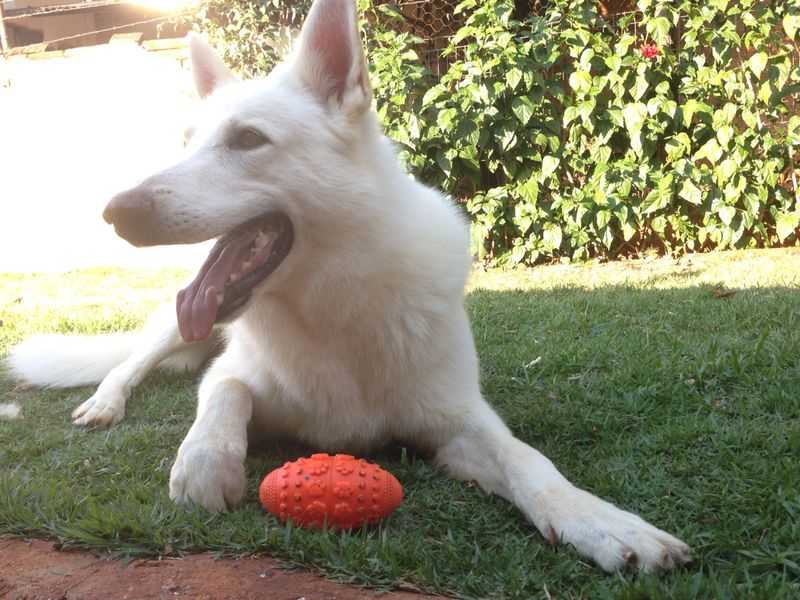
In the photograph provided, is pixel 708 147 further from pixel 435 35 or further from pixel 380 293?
pixel 380 293

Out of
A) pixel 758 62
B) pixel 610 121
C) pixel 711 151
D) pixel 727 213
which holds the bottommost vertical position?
pixel 727 213

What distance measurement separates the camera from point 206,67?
8.92 feet

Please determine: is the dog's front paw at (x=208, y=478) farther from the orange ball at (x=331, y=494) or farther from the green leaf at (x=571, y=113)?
the green leaf at (x=571, y=113)

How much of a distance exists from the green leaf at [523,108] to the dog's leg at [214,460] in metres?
4.45

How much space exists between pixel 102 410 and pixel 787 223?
5.12 metres

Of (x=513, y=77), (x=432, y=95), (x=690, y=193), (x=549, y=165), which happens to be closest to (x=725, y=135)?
(x=690, y=193)

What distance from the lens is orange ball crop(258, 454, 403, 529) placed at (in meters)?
1.74

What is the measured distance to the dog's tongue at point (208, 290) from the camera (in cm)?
206

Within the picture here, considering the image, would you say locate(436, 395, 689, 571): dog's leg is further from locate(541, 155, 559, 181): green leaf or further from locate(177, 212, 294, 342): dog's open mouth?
locate(541, 155, 559, 181): green leaf

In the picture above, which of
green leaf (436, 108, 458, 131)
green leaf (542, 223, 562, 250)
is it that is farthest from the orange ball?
green leaf (542, 223, 562, 250)

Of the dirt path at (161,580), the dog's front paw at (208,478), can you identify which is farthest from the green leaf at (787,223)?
the dirt path at (161,580)

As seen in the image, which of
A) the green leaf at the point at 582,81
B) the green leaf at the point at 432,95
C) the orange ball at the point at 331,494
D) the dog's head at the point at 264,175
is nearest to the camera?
the orange ball at the point at 331,494

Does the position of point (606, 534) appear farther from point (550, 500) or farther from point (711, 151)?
point (711, 151)

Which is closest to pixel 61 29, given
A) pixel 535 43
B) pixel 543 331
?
pixel 535 43
